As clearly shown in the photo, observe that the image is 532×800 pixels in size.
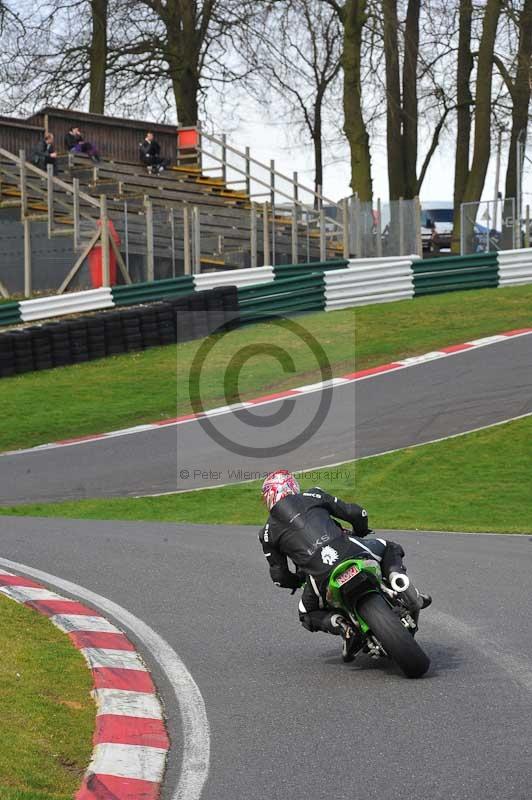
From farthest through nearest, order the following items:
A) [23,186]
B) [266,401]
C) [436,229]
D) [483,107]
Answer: [436,229]
[483,107]
[23,186]
[266,401]

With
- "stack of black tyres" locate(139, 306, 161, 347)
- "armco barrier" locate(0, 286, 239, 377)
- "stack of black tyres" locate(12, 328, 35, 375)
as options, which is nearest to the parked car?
"armco barrier" locate(0, 286, 239, 377)

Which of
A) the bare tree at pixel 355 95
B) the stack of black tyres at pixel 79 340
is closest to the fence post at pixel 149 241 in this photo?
the stack of black tyres at pixel 79 340

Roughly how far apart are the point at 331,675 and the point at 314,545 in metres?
0.73

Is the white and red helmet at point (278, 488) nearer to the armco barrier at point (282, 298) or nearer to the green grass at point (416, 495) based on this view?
the green grass at point (416, 495)

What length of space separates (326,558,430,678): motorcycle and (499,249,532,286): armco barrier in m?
22.0

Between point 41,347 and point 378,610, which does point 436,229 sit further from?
point 378,610

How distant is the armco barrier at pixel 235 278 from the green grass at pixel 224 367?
1.31 metres

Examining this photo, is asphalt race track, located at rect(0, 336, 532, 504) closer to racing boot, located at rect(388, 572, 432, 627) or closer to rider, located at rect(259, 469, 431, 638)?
Answer: rider, located at rect(259, 469, 431, 638)

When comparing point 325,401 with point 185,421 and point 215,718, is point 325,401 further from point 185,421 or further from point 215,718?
point 215,718

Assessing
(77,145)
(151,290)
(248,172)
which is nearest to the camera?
(151,290)

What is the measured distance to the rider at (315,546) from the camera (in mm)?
6812

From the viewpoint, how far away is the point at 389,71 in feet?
127

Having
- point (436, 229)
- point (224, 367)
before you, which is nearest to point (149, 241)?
point (224, 367)

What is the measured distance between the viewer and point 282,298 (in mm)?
24641
